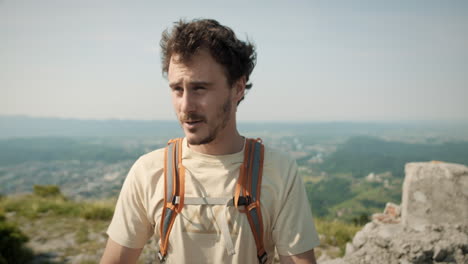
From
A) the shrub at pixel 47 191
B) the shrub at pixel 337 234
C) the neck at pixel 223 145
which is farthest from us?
the shrub at pixel 47 191

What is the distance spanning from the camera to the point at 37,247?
18.7ft

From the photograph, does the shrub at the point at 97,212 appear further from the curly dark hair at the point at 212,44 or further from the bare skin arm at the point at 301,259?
the bare skin arm at the point at 301,259

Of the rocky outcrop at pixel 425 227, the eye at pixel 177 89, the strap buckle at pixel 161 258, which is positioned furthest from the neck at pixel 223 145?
the rocky outcrop at pixel 425 227

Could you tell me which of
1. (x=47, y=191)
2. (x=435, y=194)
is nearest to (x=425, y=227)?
(x=435, y=194)

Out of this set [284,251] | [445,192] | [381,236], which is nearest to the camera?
[284,251]

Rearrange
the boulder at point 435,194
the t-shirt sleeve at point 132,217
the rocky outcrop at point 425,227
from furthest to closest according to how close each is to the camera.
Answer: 1. the boulder at point 435,194
2. the rocky outcrop at point 425,227
3. the t-shirt sleeve at point 132,217

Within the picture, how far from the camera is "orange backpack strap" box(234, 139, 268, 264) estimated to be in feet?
5.27

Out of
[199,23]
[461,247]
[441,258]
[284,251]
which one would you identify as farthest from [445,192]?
[199,23]

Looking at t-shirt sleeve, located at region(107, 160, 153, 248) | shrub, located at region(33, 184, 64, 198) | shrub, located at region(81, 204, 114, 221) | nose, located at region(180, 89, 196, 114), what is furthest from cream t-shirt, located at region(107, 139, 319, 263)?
shrub, located at region(33, 184, 64, 198)

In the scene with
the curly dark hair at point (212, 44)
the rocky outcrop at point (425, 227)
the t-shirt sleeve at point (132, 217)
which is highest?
the curly dark hair at point (212, 44)

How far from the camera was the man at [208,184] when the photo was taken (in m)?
1.62

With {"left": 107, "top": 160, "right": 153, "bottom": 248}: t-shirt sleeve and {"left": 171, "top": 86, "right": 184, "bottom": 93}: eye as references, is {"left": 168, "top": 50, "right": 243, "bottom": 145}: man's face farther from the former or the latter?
{"left": 107, "top": 160, "right": 153, "bottom": 248}: t-shirt sleeve

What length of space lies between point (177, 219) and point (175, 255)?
0.73ft

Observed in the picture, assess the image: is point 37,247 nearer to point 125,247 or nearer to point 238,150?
point 125,247
